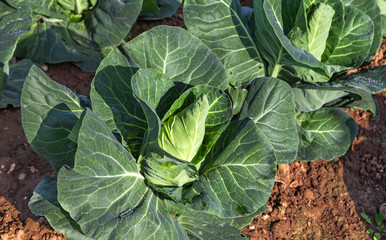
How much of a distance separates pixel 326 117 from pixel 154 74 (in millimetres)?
Result: 1827

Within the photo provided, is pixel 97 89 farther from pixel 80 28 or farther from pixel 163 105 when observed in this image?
pixel 80 28

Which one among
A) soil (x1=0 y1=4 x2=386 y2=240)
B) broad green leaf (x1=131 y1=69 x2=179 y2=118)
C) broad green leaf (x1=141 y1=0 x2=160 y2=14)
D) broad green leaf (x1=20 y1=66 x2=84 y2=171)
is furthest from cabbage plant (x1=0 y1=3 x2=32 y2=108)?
broad green leaf (x1=131 y1=69 x2=179 y2=118)

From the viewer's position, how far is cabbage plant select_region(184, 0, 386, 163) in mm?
3248

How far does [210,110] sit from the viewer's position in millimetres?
2594

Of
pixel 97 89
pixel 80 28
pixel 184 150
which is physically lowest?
pixel 80 28

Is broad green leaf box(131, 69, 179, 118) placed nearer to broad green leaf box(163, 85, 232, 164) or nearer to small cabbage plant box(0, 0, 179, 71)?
broad green leaf box(163, 85, 232, 164)

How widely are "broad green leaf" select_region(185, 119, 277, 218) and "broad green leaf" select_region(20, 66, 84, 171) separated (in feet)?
2.83

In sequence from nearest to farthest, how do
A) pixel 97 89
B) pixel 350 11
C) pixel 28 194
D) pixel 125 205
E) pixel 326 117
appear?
1. pixel 125 205
2. pixel 97 89
3. pixel 28 194
4. pixel 350 11
5. pixel 326 117

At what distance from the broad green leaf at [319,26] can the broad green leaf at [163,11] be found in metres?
1.83

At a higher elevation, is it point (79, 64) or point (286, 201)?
point (79, 64)

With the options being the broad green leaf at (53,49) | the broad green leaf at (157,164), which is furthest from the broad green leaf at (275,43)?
the broad green leaf at (53,49)

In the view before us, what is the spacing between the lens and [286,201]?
348 cm

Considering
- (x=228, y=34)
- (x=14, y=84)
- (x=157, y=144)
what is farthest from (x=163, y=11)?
(x=157, y=144)

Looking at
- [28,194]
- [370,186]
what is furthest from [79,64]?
[370,186]
